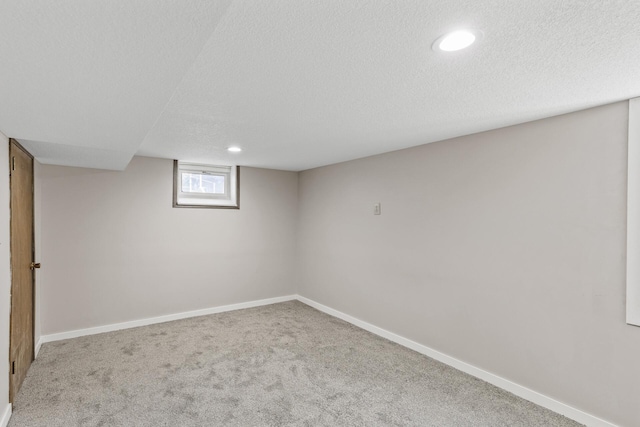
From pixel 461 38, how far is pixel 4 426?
11.0 ft

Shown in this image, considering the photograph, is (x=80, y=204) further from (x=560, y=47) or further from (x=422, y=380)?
(x=560, y=47)

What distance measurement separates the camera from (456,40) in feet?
4.33

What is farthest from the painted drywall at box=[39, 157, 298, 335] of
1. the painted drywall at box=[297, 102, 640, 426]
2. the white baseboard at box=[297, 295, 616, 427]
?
the white baseboard at box=[297, 295, 616, 427]

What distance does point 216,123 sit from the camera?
2.50 m

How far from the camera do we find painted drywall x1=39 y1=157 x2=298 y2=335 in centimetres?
354

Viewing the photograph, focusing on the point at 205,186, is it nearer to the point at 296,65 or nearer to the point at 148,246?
the point at 148,246

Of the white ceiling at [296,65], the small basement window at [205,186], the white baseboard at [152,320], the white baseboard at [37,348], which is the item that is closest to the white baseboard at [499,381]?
the white baseboard at [152,320]

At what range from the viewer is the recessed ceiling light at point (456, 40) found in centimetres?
127

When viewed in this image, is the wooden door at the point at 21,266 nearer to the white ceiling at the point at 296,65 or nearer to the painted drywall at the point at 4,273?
the painted drywall at the point at 4,273

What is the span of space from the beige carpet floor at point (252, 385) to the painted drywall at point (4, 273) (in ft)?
0.88

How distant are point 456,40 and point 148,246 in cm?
396

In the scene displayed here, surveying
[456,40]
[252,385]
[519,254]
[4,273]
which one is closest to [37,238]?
[4,273]

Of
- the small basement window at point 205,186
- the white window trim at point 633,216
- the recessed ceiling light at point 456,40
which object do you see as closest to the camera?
the recessed ceiling light at point 456,40

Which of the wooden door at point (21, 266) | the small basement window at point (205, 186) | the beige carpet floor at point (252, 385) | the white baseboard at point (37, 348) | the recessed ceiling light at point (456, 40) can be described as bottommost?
the beige carpet floor at point (252, 385)
